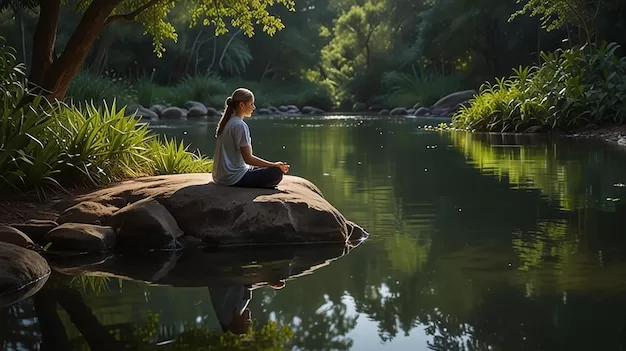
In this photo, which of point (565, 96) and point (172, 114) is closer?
point (565, 96)

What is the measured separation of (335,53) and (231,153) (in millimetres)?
48452

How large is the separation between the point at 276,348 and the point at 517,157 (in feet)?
35.1

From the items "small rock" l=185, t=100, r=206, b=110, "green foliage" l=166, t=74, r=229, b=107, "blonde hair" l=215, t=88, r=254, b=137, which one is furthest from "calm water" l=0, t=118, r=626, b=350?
"green foliage" l=166, t=74, r=229, b=107

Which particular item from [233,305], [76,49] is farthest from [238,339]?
[76,49]

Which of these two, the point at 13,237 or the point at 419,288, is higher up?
the point at 13,237

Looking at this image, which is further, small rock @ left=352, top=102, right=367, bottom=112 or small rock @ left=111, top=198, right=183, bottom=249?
small rock @ left=352, top=102, right=367, bottom=112

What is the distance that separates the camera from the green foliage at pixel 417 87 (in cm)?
3969

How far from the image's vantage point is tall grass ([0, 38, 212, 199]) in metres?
7.92

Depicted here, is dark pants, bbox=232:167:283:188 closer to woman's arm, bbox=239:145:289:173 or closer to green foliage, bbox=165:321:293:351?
woman's arm, bbox=239:145:289:173

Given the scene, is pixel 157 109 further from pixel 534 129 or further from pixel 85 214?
pixel 85 214

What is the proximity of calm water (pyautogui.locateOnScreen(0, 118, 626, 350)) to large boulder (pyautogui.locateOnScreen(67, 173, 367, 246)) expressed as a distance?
30 centimetres

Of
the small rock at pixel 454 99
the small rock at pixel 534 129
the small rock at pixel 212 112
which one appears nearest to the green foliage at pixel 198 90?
the small rock at pixel 212 112

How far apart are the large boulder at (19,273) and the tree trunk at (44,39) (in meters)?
5.28

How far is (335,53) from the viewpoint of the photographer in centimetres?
5541
